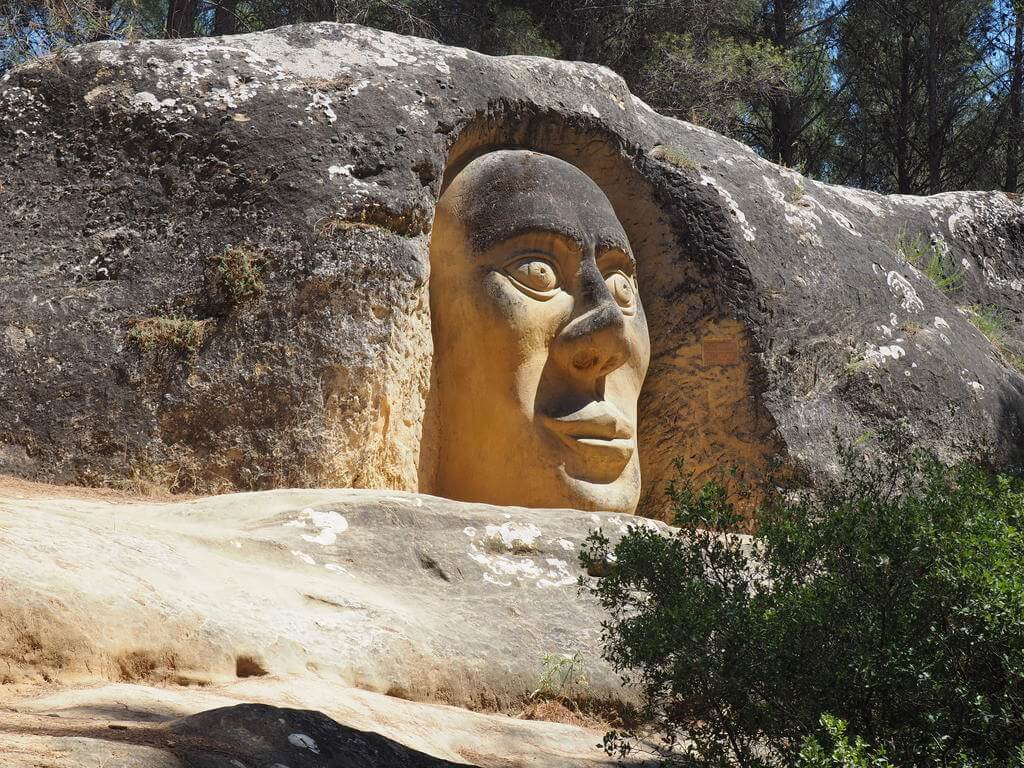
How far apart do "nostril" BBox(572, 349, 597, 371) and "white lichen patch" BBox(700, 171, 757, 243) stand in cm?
179

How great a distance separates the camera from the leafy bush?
3.26m

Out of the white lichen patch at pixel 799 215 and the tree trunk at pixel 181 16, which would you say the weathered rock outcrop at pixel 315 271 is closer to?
the white lichen patch at pixel 799 215

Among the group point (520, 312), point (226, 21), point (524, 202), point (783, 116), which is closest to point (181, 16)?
point (226, 21)

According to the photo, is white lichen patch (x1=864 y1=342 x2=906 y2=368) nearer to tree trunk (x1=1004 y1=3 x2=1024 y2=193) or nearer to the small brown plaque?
the small brown plaque

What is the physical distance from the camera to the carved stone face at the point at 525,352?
7621 millimetres

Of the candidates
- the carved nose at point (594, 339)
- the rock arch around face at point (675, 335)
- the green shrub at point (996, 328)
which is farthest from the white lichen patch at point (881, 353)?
the carved nose at point (594, 339)

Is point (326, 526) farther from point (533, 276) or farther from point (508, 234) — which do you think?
point (508, 234)

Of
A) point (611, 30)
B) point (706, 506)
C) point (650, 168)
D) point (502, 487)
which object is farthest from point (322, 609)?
point (611, 30)

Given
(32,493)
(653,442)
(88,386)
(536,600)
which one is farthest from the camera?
(653,442)

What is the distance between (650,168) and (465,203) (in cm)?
163

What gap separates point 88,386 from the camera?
21.9 feet

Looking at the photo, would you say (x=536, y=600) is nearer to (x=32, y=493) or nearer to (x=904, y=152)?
(x=32, y=493)

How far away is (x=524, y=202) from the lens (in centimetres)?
790

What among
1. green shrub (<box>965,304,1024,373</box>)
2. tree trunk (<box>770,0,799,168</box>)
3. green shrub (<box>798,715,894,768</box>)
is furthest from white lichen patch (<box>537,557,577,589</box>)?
tree trunk (<box>770,0,799,168</box>)
